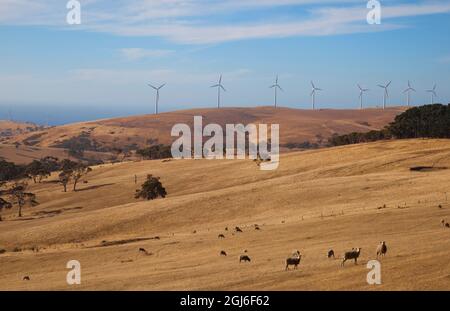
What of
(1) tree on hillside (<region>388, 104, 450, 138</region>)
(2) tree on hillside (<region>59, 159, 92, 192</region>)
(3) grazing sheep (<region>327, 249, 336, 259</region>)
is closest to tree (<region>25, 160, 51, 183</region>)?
(2) tree on hillside (<region>59, 159, 92, 192</region>)

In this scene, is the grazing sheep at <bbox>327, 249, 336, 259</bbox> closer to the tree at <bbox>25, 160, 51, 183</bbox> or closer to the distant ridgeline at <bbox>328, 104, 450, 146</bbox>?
the distant ridgeline at <bbox>328, 104, 450, 146</bbox>

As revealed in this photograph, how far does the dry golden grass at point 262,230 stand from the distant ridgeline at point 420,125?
16286mm

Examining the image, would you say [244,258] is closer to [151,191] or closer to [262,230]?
[262,230]

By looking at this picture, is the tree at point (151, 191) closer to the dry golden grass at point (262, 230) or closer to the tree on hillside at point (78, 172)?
the dry golden grass at point (262, 230)

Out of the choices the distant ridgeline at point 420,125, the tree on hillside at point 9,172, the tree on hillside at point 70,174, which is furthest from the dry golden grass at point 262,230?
the tree on hillside at point 9,172

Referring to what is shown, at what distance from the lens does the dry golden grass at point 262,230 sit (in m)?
27.4

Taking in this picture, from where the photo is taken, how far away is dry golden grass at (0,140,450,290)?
27438 millimetres

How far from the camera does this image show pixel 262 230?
45.5m

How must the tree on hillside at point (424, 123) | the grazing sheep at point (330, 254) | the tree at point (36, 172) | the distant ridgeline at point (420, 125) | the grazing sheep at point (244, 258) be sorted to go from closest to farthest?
the grazing sheep at point (330, 254)
the grazing sheep at point (244, 258)
the tree on hillside at point (424, 123)
the distant ridgeline at point (420, 125)
the tree at point (36, 172)

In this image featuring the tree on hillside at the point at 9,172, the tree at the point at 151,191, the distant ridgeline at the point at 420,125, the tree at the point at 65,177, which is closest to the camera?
the tree at the point at 151,191

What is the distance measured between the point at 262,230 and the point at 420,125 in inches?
3203

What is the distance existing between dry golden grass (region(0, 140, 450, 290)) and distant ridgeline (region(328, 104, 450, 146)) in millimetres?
16286
